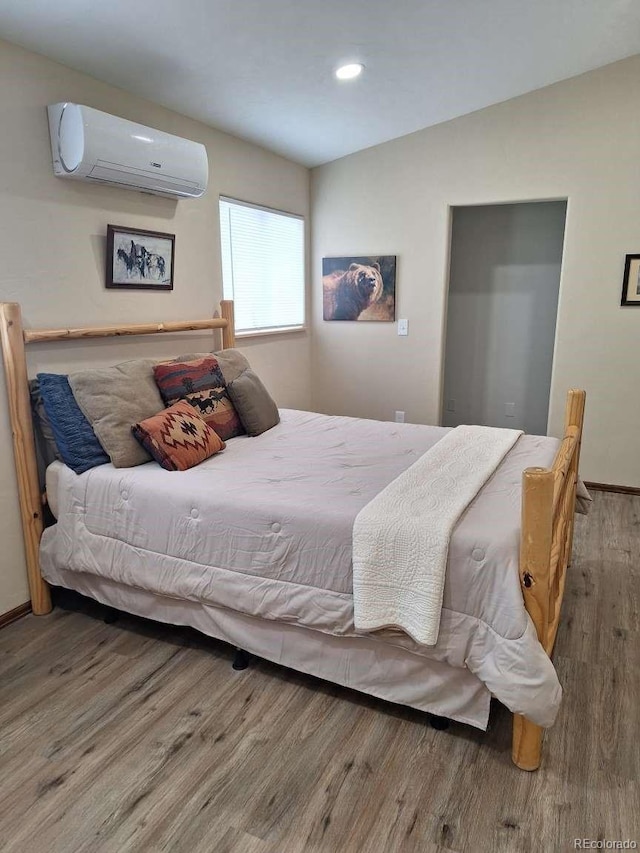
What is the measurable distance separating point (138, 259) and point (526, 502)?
94.7 inches

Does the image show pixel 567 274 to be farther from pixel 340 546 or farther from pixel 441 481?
pixel 340 546

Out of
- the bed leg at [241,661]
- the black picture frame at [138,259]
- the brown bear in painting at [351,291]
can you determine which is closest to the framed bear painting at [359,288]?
the brown bear in painting at [351,291]

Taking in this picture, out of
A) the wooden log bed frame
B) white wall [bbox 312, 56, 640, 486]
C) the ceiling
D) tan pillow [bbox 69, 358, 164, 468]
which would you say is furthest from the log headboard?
white wall [bbox 312, 56, 640, 486]

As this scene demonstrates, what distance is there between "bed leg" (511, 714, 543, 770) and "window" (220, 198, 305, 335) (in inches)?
120

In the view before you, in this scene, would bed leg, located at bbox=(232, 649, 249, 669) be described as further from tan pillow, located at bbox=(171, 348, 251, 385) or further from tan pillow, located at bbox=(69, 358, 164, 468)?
tan pillow, located at bbox=(171, 348, 251, 385)

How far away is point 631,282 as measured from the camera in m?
3.84

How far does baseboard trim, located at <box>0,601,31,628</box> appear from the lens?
2577 millimetres

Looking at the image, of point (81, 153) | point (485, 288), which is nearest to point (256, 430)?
point (81, 153)

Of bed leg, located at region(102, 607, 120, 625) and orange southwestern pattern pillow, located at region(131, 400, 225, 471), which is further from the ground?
orange southwestern pattern pillow, located at region(131, 400, 225, 471)

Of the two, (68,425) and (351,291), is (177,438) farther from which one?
(351,291)

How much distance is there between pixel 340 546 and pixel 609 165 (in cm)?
336

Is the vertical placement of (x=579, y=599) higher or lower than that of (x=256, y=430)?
lower

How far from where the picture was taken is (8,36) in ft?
7.52

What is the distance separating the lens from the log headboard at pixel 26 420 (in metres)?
2.39
